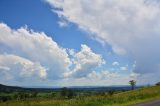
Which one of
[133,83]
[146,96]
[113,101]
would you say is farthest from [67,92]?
[113,101]

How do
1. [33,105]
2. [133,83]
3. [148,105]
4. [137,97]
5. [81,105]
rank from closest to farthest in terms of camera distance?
[148,105]
[81,105]
[33,105]
[137,97]
[133,83]

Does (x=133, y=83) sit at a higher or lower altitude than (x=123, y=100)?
higher

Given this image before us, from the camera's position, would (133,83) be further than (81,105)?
Yes

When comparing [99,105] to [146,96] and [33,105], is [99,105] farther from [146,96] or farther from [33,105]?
[146,96]

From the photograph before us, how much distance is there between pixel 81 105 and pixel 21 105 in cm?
711

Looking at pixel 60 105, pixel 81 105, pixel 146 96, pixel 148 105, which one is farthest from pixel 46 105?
pixel 146 96

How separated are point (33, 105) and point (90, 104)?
726 cm

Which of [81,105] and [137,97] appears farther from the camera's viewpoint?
[137,97]

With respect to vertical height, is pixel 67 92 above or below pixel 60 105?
above

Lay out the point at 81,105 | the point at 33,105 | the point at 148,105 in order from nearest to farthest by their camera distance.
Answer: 1. the point at 148,105
2. the point at 81,105
3. the point at 33,105

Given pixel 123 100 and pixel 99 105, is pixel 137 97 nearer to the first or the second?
pixel 123 100

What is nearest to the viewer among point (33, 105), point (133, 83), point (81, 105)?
point (81, 105)

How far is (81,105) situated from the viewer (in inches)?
1495

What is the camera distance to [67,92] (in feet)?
465
